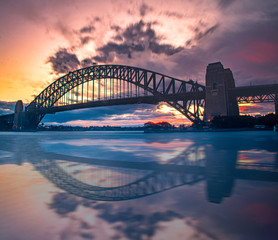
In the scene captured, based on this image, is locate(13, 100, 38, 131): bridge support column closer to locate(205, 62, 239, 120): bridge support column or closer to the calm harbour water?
locate(205, 62, 239, 120): bridge support column

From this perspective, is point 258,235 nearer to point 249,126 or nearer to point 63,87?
point 249,126

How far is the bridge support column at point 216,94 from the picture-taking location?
1028 inches

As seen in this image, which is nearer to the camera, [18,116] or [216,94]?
[216,94]

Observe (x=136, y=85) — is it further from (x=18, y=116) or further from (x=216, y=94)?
(x=18, y=116)

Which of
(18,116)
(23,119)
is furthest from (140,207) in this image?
(18,116)

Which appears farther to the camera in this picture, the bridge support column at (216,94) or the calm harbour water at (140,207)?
the bridge support column at (216,94)

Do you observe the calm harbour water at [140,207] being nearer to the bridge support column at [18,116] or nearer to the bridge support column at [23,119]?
the bridge support column at [23,119]

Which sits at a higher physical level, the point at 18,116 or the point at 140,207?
the point at 18,116

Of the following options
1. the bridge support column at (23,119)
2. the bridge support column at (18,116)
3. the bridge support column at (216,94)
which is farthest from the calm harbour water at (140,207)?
the bridge support column at (18,116)

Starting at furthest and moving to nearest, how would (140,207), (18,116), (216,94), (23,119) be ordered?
(23,119) → (18,116) → (216,94) → (140,207)

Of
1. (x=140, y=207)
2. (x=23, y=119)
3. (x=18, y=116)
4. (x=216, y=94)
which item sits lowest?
(x=140, y=207)

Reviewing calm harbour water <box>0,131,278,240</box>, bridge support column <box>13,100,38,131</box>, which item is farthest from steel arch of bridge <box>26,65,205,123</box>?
calm harbour water <box>0,131,278,240</box>

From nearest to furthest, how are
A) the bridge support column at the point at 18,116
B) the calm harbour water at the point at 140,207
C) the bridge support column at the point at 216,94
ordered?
the calm harbour water at the point at 140,207, the bridge support column at the point at 216,94, the bridge support column at the point at 18,116

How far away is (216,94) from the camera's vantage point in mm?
26906
